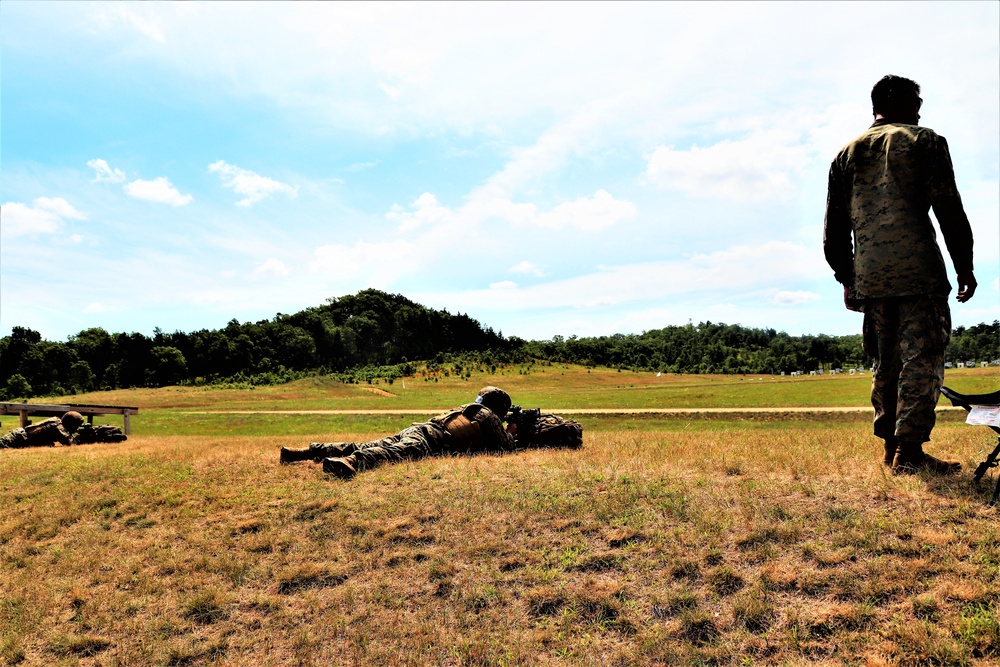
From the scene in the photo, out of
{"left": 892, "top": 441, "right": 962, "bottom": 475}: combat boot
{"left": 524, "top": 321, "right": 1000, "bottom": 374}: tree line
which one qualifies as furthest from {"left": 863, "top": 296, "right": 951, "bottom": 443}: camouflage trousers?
{"left": 524, "top": 321, "right": 1000, "bottom": 374}: tree line

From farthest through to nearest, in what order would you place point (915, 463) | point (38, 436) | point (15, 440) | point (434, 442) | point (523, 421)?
point (38, 436) < point (15, 440) < point (523, 421) < point (434, 442) < point (915, 463)

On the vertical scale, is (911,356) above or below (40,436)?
above

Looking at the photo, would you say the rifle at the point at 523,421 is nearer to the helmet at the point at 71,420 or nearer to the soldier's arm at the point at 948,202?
the soldier's arm at the point at 948,202

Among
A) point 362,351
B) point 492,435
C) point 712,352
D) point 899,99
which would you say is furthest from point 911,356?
point 712,352

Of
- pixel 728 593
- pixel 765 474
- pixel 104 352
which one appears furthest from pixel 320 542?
pixel 104 352

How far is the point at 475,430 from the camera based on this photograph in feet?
37.8

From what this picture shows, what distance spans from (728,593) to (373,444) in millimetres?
6970

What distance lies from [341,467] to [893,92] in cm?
915

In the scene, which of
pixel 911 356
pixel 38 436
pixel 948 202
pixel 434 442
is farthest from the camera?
pixel 38 436

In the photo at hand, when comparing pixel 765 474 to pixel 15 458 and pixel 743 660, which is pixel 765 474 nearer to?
pixel 743 660

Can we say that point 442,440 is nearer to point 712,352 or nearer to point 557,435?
point 557,435

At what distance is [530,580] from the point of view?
573 cm

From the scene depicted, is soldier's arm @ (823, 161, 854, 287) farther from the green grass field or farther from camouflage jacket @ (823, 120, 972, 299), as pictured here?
the green grass field

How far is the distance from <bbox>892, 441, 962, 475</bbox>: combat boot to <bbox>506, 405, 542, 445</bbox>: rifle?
697 centimetres
